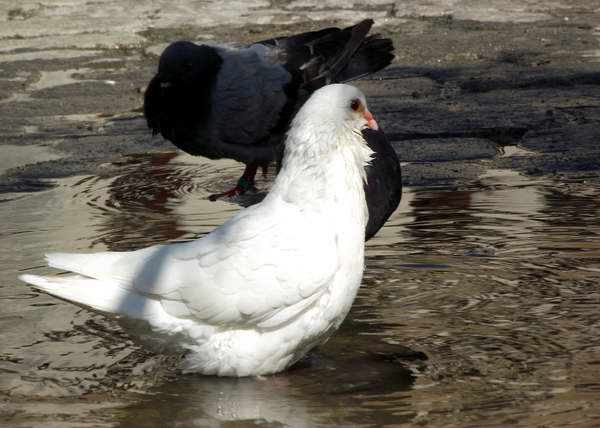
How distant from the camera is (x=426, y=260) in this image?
4566 mm

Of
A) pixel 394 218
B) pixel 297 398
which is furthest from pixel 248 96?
pixel 297 398

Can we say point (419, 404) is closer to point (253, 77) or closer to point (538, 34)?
point (253, 77)

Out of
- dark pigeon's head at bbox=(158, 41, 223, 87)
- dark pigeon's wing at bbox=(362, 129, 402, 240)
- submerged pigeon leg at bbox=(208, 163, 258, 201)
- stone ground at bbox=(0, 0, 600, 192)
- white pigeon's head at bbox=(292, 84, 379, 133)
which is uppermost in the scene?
white pigeon's head at bbox=(292, 84, 379, 133)

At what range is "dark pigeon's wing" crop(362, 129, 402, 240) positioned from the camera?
4449 mm

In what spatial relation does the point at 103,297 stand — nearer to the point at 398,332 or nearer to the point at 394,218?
the point at 398,332

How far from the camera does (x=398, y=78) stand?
7.93 metres

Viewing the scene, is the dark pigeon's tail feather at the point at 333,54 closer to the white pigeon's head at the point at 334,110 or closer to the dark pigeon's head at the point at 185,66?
the dark pigeon's head at the point at 185,66

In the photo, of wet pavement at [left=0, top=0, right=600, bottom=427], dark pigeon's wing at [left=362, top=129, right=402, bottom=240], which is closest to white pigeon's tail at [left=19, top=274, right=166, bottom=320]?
wet pavement at [left=0, top=0, right=600, bottom=427]

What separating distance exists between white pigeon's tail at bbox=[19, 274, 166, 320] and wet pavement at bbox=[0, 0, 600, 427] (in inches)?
7.5

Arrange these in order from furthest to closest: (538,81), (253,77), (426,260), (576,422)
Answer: (538,81), (253,77), (426,260), (576,422)

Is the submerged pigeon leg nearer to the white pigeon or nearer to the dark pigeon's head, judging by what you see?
the dark pigeon's head

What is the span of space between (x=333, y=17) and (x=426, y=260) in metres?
5.32

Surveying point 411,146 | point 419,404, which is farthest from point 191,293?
point 411,146

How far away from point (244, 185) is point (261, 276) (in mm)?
2415
